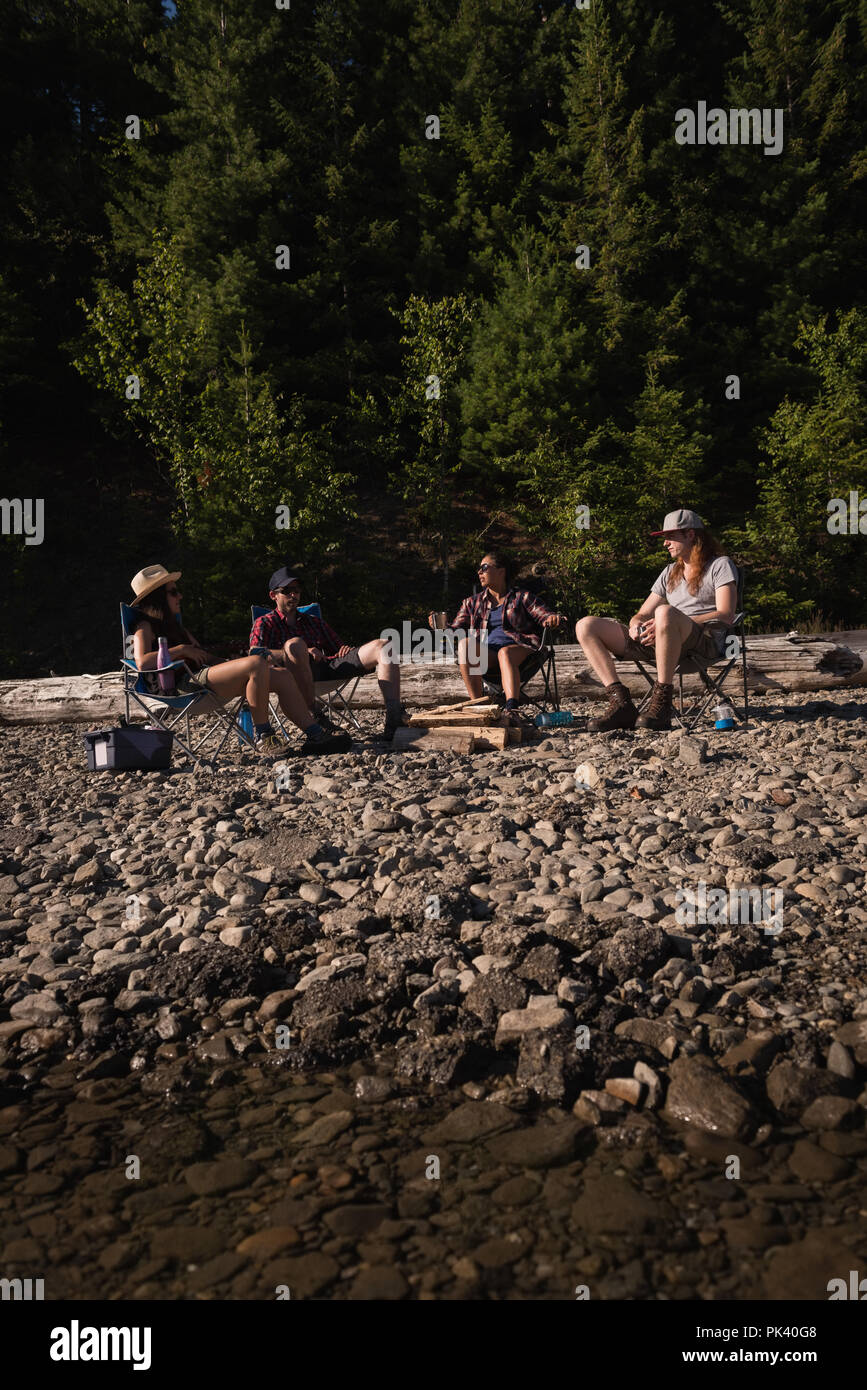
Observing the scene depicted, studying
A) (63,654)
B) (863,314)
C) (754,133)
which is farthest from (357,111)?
(63,654)

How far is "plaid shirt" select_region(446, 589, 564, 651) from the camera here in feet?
22.7

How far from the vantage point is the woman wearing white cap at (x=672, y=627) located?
6.30 metres

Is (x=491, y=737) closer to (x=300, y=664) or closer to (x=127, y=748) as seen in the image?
(x=300, y=664)

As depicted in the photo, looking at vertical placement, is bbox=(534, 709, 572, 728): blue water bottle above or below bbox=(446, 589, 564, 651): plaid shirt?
below

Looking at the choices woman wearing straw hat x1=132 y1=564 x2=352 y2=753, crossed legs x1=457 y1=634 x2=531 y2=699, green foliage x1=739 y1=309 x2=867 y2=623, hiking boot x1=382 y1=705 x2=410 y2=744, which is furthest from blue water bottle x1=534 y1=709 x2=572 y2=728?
green foliage x1=739 y1=309 x2=867 y2=623

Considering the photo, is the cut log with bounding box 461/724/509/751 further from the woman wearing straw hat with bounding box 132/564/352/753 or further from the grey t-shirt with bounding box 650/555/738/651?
the grey t-shirt with bounding box 650/555/738/651

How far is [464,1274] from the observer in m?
1.94

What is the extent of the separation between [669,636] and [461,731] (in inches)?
59.6

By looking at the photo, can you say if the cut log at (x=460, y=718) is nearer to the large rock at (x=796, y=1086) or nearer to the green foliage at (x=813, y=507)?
the large rock at (x=796, y=1086)

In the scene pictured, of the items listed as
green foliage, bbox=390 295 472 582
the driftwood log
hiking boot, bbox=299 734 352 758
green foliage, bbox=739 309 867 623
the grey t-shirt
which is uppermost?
green foliage, bbox=390 295 472 582

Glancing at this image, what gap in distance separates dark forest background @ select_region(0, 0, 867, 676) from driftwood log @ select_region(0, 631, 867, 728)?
16.4 feet
